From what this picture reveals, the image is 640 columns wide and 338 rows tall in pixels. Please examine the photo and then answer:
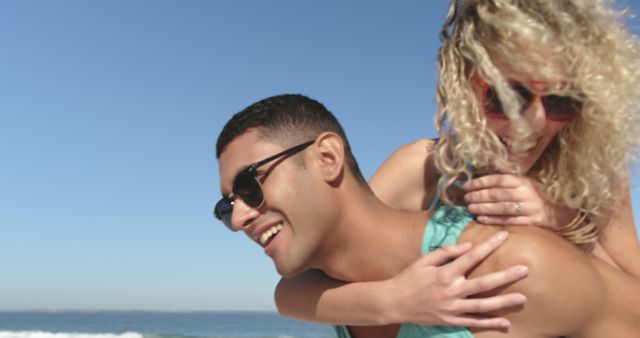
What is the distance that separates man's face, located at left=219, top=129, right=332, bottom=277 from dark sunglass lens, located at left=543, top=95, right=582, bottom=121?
3.46 ft

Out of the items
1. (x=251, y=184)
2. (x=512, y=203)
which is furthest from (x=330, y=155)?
(x=512, y=203)

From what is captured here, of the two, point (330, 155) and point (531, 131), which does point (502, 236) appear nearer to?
point (531, 131)

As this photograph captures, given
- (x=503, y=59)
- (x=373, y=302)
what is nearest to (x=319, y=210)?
(x=373, y=302)

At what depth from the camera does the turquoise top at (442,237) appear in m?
2.82

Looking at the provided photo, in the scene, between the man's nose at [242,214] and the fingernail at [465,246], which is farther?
the man's nose at [242,214]

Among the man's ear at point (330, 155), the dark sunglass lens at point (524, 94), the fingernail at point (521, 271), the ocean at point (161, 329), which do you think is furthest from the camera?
the ocean at point (161, 329)

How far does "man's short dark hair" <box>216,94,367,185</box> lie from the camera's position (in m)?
3.18

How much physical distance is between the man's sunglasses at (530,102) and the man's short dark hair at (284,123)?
73 centimetres

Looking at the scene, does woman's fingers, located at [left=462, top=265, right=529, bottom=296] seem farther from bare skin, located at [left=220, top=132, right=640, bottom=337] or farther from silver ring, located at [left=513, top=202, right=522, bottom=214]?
silver ring, located at [left=513, top=202, right=522, bottom=214]

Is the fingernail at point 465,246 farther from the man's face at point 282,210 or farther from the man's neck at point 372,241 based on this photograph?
the man's face at point 282,210

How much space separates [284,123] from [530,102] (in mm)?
1134

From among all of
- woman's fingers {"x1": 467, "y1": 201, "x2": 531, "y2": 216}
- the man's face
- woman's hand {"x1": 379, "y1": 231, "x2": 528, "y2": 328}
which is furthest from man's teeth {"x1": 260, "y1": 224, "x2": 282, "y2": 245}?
woman's fingers {"x1": 467, "y1": 201, "x2": 531, "y2": 216}

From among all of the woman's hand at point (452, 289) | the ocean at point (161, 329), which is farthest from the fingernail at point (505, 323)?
the ocean at point (161, 329)

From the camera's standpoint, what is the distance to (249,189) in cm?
304
